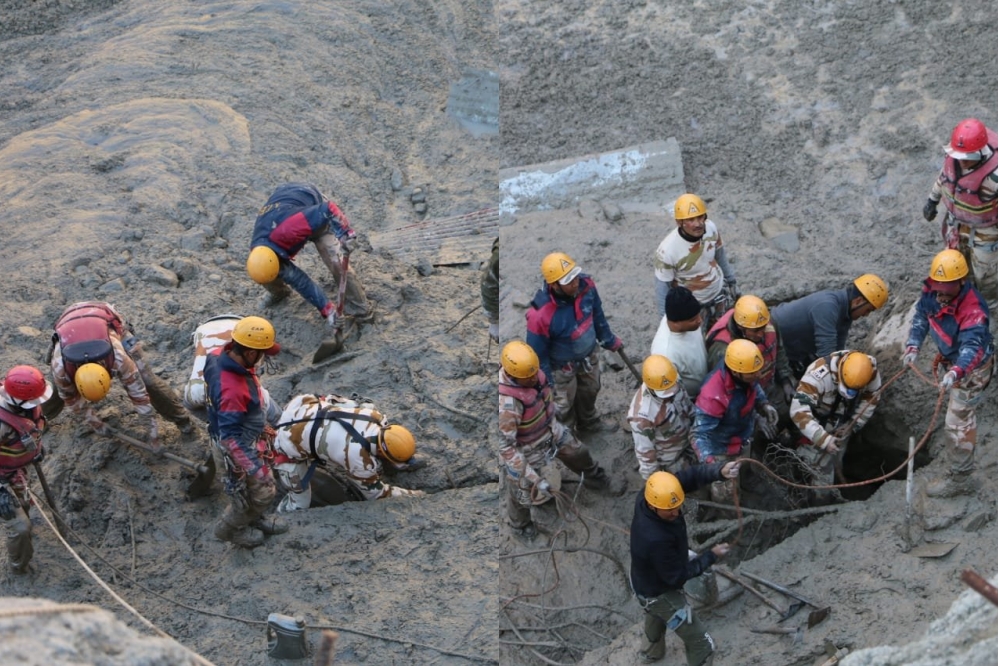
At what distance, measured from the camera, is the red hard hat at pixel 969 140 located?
6855mm

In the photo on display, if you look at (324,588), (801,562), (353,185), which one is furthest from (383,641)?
(353,185)

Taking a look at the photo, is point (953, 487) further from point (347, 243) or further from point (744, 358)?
point (347, 243)

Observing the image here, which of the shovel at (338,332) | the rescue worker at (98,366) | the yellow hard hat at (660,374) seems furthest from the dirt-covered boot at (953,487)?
the rescue worker at (98,366)

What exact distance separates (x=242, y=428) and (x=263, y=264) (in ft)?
5.27

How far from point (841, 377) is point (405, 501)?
2994 millimetres

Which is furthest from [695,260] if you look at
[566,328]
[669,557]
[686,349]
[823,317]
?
[669,557]

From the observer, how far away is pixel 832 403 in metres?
6.84

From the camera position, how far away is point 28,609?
3818 millimetres

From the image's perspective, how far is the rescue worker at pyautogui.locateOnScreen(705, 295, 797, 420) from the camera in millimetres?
6594

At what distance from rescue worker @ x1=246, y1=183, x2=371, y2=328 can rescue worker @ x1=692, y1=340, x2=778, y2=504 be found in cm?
312

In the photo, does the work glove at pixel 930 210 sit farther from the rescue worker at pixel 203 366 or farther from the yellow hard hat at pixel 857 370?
the rescue worker at pixel 203 366

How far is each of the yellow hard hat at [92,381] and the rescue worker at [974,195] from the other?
18.9ft

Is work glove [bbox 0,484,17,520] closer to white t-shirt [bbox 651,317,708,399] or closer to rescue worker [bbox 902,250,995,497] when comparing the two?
white t-shirt [bbox 651,317,708,399]

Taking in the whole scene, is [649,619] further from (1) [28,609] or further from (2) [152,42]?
(2) [152,42]
